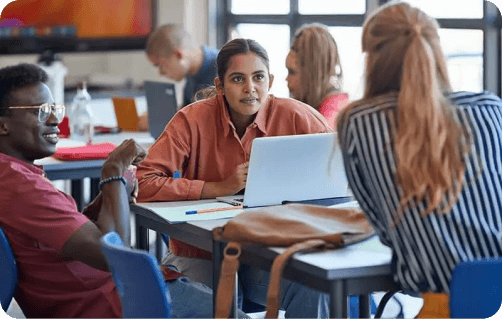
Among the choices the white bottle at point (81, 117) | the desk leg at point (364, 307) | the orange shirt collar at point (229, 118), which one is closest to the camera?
the desk leg at point (364, 307)

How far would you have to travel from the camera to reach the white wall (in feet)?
23.3

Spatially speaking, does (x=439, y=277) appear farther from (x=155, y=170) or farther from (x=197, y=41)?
(x=197, y=41)

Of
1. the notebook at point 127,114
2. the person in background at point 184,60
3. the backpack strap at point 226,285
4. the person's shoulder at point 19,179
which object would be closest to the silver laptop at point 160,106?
the notebook at point 127,114

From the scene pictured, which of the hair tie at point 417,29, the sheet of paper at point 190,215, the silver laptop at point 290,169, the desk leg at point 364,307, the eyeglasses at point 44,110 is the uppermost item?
the hair tie at point 417,29

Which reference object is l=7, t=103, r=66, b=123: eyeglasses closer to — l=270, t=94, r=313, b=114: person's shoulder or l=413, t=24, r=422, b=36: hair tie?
l=270, t=94, r=313, b=114: person's shoulder

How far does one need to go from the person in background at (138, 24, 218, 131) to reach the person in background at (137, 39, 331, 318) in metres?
2.24

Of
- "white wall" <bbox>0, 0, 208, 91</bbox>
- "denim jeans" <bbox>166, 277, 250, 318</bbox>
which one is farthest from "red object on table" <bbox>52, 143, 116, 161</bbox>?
"white wall" <bbox>0, 0, 208, 91</bbox>

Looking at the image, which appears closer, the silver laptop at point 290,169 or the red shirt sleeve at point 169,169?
the silver laptop at point 290,169

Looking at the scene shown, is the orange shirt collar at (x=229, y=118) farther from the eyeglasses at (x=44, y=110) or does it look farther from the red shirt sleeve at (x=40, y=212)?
the red shirt sleeve at (x=40, y=212)

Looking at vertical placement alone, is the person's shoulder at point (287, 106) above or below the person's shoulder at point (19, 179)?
above

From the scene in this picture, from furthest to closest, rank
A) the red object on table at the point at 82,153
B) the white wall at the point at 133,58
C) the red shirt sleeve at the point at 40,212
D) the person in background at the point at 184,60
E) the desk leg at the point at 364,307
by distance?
the white wall at the point at 133,58, the person in background at the point at 184,60, the red object on table at the point at 82,153, the desk leg at the point at 364,307, the red shirt sleeve at the point at 40,212

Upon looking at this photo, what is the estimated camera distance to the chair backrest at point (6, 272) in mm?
2391

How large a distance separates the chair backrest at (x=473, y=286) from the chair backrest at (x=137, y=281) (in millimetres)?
640

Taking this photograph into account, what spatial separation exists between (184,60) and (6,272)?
3.14m
